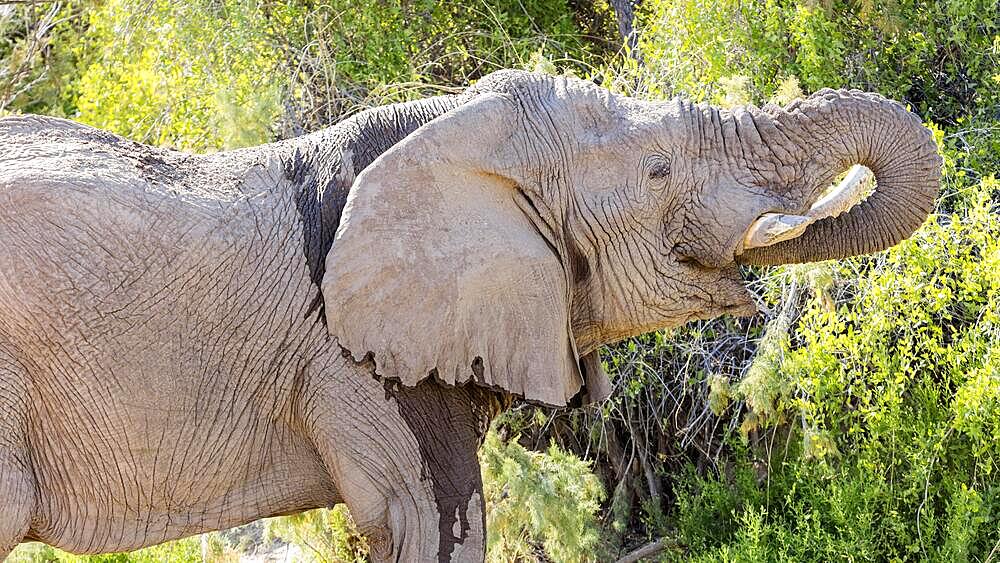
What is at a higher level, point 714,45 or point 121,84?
point 121,84

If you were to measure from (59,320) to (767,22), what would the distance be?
3960 mm

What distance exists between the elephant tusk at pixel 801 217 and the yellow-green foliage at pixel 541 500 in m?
2.25

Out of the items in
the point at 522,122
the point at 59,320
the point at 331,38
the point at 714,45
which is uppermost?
the point at 331,38

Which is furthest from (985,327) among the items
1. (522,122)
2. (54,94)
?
(54,94)

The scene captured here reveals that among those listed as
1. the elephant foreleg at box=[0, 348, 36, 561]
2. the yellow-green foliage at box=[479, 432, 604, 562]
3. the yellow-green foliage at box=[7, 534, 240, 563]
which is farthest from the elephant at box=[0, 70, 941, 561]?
the yellow-green foliage at box=[7, 534, 240, 563]

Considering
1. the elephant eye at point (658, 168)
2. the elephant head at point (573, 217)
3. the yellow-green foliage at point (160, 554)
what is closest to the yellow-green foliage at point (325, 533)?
the yellow-green foliage at point (160, 554)

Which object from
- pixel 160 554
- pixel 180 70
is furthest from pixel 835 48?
pixel 180 70

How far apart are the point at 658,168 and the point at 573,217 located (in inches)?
9.9

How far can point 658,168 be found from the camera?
3.71 metres

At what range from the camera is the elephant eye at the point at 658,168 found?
3.71 metres

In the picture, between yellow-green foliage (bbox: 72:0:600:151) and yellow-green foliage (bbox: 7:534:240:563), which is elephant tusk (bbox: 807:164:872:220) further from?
yellow-green foliage (bbox: 72:0:600:151)

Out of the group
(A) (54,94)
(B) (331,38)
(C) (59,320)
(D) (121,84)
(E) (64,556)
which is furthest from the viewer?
(A) (54,94)

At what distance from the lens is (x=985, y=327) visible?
5371mm

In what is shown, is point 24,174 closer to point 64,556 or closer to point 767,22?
point 64,556
